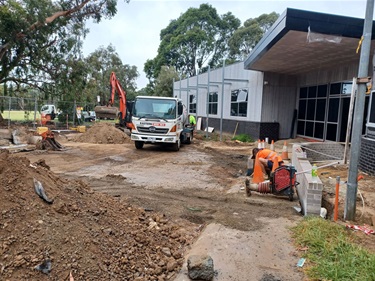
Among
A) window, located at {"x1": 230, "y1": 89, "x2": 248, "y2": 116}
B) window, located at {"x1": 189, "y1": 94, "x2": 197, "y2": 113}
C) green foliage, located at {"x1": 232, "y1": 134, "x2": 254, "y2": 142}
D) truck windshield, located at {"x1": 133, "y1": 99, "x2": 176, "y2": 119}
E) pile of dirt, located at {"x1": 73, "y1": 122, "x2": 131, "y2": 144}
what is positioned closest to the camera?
truck windshield, located at {"x1": 133, "y1": 99, "x2": 176, "y2": 119}

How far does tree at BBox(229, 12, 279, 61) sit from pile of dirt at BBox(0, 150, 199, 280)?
47.1 meters

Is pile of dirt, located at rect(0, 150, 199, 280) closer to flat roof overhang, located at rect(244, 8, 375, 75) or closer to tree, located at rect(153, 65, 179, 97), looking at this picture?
flat roof overhang, located at rect(244, 8, 375, 75)

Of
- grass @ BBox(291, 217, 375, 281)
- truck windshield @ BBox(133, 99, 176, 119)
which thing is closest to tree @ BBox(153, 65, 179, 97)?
truck windshield @ BBox(133, 99, 176, 119)

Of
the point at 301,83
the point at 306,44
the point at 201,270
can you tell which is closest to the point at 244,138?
the point at 301,83

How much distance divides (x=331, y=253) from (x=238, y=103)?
684 inches

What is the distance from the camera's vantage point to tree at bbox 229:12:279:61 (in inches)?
1874

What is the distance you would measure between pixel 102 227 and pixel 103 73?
49.0 metres

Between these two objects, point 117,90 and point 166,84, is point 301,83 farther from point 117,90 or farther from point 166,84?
point 166,84

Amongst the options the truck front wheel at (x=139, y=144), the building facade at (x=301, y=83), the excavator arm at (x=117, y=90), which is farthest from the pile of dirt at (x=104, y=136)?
the building facade at (x=301, y=83)

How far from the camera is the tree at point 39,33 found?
18.5 m

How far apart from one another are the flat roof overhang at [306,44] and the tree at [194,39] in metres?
34.4

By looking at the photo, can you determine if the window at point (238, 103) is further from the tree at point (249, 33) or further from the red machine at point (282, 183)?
the tree at point (249, 33)

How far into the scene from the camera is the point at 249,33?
4819 cm

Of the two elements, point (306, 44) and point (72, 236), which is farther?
point (306, 44)
